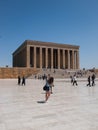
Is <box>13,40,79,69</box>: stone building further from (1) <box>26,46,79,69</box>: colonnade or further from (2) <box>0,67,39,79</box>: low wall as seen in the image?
(2) <box>0,67,39,79</box>: low wall

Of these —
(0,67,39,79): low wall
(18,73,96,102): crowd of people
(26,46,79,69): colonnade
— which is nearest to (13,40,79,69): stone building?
(26,46,79,69): colonnade

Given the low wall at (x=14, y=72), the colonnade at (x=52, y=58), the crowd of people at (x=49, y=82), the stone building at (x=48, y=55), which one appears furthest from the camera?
the colonnade at (x=52, y=58)

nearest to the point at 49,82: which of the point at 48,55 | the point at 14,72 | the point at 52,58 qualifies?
the point at 14,72

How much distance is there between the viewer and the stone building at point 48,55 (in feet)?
222

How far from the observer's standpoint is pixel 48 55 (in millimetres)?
76688

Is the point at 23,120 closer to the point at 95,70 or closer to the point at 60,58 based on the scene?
the point at 95,70

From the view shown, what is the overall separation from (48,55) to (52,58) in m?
5.31

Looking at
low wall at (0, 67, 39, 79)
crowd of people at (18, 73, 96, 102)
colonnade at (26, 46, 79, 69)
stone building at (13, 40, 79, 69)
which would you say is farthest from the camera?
colonnade at (26, 46, 79, 69)

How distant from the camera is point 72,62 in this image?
7738 centimetres

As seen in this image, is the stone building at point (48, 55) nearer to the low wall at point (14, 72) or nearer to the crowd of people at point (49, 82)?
the low wall at point (14, 72)

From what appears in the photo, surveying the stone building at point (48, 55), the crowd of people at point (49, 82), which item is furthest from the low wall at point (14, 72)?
the crowd of people at point (49, 82)

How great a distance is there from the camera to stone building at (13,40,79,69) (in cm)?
6781

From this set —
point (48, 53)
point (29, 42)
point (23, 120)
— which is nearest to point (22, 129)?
point (23, 120)

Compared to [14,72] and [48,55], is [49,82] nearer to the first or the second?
[14,72]
